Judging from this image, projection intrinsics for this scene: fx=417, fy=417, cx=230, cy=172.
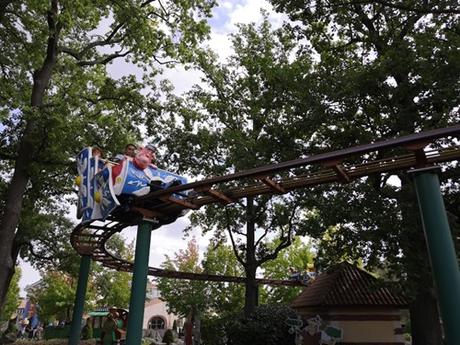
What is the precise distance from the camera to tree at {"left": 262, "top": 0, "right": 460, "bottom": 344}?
11.1m

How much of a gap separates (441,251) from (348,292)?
9381mm

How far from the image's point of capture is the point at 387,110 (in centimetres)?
1352

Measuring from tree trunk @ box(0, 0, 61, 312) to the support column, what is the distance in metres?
6.53

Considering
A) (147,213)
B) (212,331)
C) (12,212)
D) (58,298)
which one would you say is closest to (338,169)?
(147,213)

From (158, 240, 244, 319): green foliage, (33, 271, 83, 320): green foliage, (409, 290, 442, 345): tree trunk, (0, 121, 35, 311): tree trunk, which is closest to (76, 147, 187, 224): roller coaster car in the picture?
(0, 121, 35, 311): tree trunk

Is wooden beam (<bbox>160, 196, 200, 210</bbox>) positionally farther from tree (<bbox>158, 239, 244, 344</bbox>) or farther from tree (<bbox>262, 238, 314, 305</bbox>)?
tree (<bbox>262, 238, 314, 305</bbox>)

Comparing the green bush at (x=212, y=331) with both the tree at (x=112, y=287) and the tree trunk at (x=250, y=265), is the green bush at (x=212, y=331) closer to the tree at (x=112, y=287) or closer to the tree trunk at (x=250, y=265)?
the tree trunk at (x=250, y=265)

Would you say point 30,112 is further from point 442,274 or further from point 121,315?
point 442,274

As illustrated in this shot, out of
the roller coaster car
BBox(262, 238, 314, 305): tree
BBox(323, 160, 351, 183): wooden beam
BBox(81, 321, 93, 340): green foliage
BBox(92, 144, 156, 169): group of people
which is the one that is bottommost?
BBox(81, 321, 93, 340): green foliage

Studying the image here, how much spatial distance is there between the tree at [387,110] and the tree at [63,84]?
491cm

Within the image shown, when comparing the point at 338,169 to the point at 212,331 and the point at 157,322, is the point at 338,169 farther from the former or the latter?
the point at 157,322

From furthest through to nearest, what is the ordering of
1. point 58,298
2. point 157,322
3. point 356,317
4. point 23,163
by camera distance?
1. point 157,322
2. point 58,298
3. point 23,163
4. point 356,317

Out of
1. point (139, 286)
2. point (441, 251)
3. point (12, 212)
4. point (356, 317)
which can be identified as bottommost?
point (356, 317)

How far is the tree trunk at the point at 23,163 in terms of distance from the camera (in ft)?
43.4
